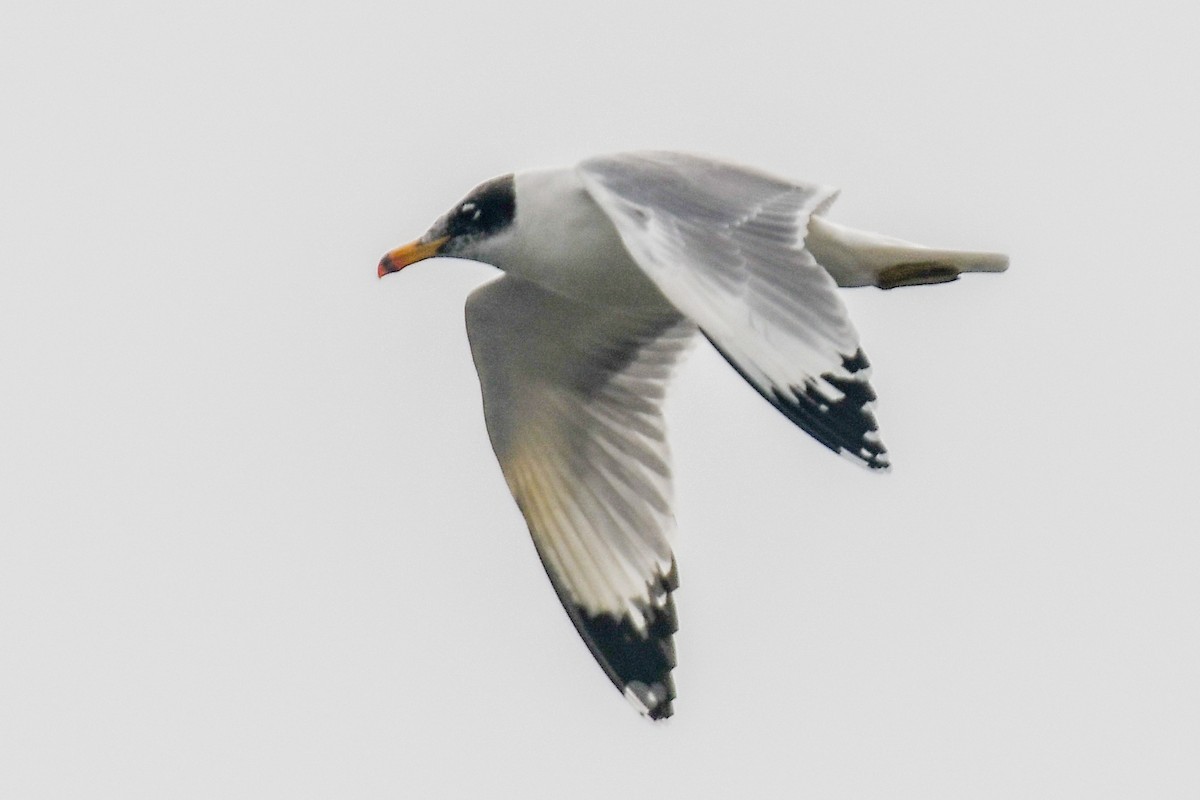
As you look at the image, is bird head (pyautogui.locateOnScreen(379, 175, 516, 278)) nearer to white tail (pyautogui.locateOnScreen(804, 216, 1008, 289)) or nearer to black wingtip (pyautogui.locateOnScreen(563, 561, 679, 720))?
white tail (pyautogui.locateOnScreen(804, 216, 1008, 289))

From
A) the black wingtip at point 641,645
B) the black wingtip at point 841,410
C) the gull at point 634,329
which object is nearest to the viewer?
the black wingtip at point 841,410

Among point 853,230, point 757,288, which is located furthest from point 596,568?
point 757,288

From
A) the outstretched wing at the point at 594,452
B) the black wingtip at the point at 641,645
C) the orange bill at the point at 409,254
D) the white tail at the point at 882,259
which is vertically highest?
the orange bill at the point at 409,254

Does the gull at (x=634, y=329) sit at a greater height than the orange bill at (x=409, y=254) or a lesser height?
lesser

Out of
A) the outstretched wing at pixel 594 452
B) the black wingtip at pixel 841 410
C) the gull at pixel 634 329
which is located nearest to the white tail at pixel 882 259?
the gull at pixel 634 329

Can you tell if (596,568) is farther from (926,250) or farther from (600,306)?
(926,250)

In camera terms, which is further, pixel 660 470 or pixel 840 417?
pixel 660 470

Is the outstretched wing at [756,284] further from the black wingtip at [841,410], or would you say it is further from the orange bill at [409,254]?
the orange bill at [409,254]

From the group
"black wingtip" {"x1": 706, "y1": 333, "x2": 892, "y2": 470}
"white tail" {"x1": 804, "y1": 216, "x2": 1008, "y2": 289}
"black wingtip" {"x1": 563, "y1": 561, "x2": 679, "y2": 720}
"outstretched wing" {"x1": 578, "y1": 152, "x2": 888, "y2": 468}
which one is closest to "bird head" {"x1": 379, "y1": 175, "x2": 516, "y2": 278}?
"outstretched wing" {"x1": 578, "y1": 152, "x2": 888, "y2": 468}
